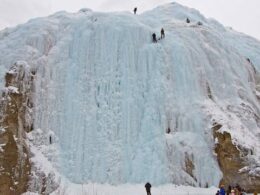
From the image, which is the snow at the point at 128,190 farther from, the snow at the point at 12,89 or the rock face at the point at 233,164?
the snow at the point at 12,89

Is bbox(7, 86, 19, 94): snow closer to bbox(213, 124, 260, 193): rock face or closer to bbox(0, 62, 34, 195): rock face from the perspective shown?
bbox(0, 62, 34, 195): rock face

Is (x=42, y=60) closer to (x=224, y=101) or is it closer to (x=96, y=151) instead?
(x=96, y=151)

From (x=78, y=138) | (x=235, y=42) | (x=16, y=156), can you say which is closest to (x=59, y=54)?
(x=78, y=138)

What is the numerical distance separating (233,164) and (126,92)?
8.18 meters

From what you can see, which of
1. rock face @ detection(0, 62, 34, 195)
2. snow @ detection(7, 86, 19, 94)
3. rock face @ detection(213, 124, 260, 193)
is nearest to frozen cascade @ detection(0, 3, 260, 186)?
rock face @ detection(213, 124, 260, 193)

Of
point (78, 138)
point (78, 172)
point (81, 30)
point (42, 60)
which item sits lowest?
point (78, 172)

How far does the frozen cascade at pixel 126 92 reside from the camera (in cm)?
2806

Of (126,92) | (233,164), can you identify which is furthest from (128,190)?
(126,92)

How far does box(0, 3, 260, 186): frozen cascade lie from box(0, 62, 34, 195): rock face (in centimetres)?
81

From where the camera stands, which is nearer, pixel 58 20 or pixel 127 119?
pixel 127 119

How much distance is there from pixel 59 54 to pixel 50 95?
3.62 m

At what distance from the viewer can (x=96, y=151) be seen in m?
28.5

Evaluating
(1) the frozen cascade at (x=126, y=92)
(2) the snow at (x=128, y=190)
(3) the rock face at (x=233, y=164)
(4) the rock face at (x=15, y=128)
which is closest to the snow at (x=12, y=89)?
(4) the rock face at (x=15, y=128)

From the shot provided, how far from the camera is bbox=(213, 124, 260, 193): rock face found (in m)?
27.5
